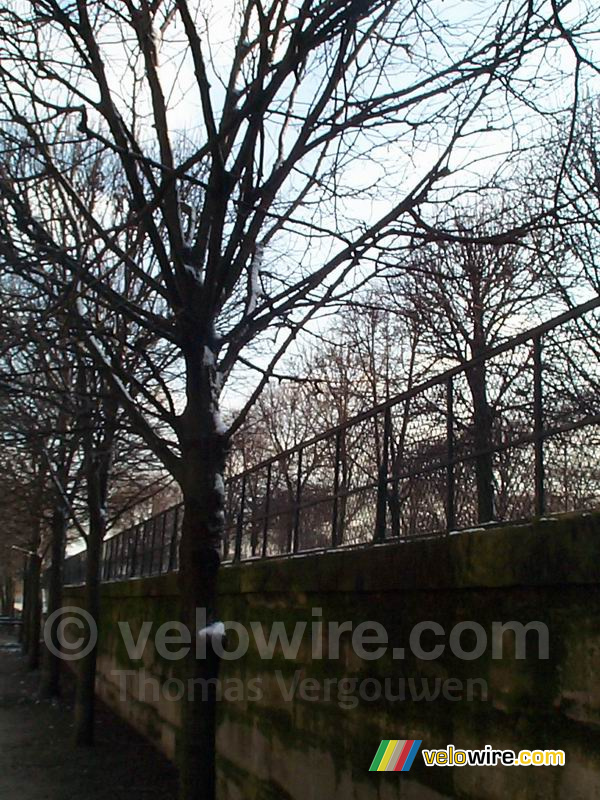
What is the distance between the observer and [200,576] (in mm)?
5723

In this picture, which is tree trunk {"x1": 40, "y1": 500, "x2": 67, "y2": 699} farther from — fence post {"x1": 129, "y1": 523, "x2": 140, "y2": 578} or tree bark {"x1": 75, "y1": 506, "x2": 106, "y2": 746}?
tree bark {"x1": 75, "y1": 506, "x2": 106, "y2": 746}

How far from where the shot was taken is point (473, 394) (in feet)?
18.3

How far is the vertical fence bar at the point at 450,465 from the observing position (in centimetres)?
554

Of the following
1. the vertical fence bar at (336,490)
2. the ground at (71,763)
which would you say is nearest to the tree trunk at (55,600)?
the ground at (71,763)

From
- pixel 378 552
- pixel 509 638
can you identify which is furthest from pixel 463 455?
pixel 509 638

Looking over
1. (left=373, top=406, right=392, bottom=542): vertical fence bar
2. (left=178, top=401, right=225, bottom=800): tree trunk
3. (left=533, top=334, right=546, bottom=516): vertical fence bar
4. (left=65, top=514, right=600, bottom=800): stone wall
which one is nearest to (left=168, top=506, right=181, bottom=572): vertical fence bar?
(left=65, top=514, right=600, bottom=800): stone wall

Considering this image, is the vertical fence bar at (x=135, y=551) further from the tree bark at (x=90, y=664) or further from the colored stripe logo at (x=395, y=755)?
the colored stripe logo at (x=395, y=755)

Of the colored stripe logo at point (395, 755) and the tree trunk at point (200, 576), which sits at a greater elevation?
the tree trunk at point (200, 576)

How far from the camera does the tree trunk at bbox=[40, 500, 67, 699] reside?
17.8 meters

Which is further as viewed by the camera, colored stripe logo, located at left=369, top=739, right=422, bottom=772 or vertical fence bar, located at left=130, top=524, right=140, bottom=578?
vertical fence bar, located at left=130, top=524, right=140, bottom=578

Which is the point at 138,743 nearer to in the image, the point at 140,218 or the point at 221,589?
the point at 221,589

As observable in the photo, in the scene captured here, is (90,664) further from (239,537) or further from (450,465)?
(450,465)

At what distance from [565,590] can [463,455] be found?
1.72 m

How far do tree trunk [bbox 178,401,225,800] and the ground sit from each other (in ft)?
13.9
